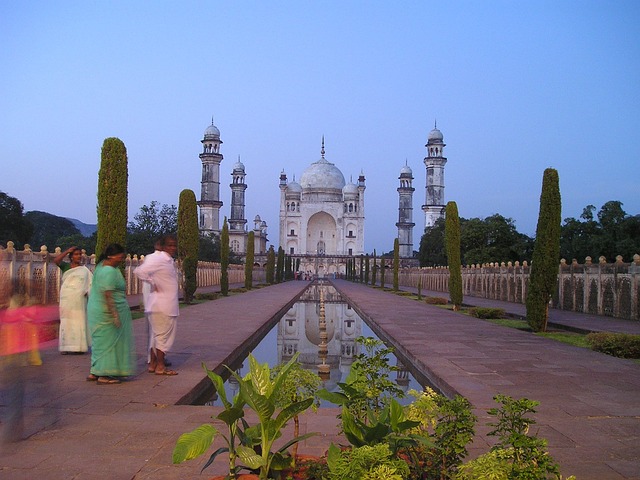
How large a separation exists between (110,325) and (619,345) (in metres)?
5.09

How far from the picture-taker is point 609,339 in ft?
21.7

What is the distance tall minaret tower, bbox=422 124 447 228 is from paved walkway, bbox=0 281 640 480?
47729 mm

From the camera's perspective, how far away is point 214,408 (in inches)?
148

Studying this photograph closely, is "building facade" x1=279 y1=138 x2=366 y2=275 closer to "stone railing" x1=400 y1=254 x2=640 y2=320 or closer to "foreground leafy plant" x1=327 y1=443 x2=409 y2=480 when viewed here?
"stone railing" x1=400 y1=254 x2=640 y2=320

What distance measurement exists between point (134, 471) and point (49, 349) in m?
4.13

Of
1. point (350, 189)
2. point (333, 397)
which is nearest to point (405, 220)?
point (350, 189)

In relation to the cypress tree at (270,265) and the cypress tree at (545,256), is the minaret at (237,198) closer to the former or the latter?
the cypress tree at (270,265)

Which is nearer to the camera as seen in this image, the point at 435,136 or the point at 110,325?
the point at 110,325

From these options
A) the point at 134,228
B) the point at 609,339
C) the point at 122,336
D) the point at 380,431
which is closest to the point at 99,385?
the point at 122,336

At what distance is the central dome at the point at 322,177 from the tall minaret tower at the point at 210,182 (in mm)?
11587

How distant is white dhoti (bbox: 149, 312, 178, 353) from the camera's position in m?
4.81

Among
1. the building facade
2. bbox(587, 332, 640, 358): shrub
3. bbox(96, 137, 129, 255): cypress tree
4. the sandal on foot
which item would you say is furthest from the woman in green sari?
the building facade

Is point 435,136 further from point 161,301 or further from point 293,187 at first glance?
point 161,301

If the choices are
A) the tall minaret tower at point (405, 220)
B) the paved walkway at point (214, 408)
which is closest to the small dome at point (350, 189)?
the tall minaret tower at point (405, 220)
